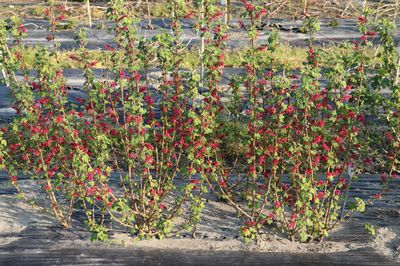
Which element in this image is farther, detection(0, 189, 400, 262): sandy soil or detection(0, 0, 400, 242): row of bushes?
detection(0, 189, 400, 262): sandy soil

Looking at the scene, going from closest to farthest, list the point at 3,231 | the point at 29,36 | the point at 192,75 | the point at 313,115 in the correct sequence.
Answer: the point at 192,75 < the point at 313,115 < the point at 3,231 < the point at 29,36

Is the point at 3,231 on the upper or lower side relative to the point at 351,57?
lower

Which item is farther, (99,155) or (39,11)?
(39,11)

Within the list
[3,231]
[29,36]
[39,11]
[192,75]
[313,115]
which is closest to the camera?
[192,75]

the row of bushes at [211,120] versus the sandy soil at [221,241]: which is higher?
the row of bushes at [211,120]

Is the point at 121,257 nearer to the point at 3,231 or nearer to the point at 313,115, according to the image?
the point at 3,231

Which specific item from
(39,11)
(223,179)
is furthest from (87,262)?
(39,11)

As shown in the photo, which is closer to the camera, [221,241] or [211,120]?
[211,120]

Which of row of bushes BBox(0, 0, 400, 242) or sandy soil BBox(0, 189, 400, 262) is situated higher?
row of bushes BBox(0, 0, 400, 242)

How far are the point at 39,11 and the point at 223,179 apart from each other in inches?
718

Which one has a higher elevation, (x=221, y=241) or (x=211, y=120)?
(x=211, y=120)

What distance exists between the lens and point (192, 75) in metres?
4.57

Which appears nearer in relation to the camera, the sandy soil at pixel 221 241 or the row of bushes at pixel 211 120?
the row of bushes at pixel 211 120

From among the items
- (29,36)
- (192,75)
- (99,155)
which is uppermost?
(192,75)
